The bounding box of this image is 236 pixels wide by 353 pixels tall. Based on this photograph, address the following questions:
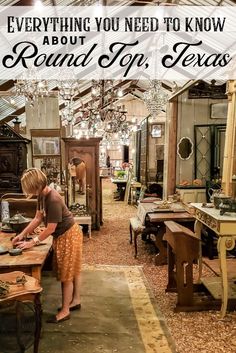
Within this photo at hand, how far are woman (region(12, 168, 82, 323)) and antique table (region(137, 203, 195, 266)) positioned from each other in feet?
6.78

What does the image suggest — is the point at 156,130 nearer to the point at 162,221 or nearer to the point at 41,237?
the point at 162,221

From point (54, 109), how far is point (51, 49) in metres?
2.94

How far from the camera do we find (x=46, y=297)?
364cm

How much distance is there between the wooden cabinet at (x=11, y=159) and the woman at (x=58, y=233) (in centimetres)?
517

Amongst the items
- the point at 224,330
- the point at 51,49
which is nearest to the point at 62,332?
the point at 224,330

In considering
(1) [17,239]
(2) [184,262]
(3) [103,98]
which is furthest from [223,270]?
(3) [103,98]

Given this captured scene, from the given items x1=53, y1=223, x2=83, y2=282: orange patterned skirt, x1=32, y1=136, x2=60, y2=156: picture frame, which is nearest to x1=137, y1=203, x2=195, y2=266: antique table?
x1=53, y1=223, x2=83, y2=282: orange patterned skirt

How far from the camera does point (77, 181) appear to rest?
6.99m

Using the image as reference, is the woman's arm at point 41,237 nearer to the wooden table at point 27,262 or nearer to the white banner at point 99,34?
the wooden table at point 27,262

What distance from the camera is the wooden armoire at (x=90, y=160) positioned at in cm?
682

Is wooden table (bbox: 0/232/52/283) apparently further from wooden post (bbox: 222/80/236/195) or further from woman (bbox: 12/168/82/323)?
wooden post (bbox: 222/80/236/195)

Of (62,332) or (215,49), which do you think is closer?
(62,332)

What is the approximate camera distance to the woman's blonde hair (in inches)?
109

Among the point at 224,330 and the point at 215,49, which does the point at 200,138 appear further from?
the point at 224,330
